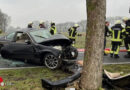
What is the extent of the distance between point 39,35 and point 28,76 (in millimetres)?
2029

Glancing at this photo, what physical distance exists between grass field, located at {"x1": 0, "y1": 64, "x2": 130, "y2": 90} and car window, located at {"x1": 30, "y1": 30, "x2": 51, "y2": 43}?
119cm

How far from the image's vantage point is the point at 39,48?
648cm

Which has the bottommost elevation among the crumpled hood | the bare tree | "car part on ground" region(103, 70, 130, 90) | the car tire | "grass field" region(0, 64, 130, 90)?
"grass field" region(0, 64, 130, 90)

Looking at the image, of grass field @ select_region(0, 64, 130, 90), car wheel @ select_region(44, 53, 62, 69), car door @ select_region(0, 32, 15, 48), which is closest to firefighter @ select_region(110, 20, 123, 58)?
grass field @ select_region(0, 64, 130, 90)

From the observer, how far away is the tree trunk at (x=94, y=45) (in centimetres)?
367

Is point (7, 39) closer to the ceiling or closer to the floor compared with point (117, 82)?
closer to the ceiling

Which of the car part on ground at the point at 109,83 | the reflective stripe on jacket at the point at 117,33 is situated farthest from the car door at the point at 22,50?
the reflective stripe on jacket at the point at 117,33

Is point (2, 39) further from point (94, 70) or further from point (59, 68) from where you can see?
point (94, 70)

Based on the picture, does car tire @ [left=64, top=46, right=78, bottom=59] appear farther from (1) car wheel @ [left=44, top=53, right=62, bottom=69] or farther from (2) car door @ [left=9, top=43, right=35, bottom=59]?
(2) car door @ [left=9, top=43, right=35, bottom=59]

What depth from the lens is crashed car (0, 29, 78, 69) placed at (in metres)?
6.23

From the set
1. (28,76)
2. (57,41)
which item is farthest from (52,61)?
(28,76)

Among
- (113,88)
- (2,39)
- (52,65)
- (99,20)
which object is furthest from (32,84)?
(2,39)

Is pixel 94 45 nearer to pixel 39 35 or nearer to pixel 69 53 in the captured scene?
pixel 69 53

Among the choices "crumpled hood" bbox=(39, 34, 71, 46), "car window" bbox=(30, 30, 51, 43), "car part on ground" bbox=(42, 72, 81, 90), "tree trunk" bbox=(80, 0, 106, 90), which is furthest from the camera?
"car window" bbox=(30, 30, 51, 43)
